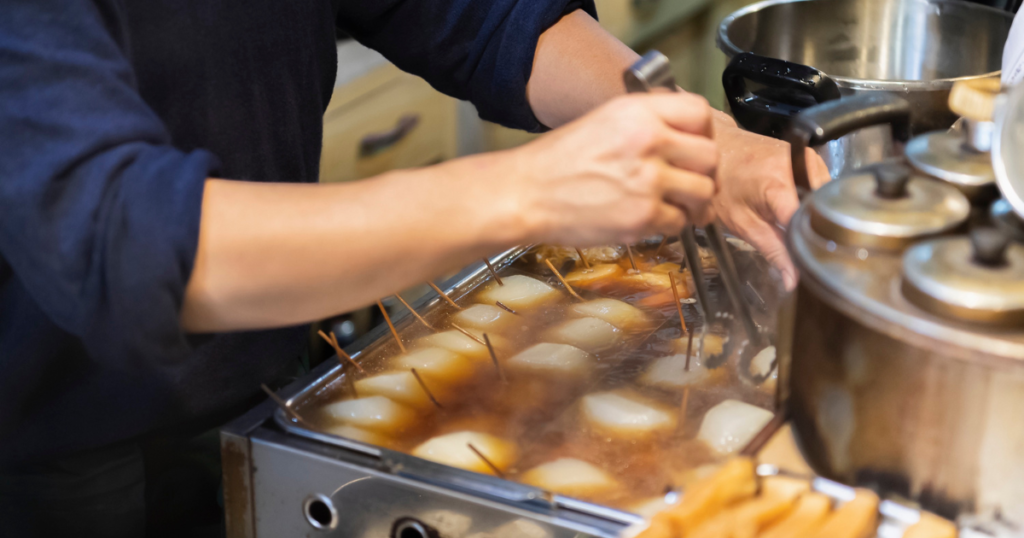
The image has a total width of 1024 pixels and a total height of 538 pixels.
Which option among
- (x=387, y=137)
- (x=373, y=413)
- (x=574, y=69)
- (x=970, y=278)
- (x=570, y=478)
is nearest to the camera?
(x=970, y=278)

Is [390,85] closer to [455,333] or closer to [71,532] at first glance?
[455,333]

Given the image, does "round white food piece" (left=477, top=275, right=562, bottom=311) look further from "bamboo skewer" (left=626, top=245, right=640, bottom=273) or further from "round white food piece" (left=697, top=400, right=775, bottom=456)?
"round white food piece" (left=697, top=400, right=775, bottom=456)

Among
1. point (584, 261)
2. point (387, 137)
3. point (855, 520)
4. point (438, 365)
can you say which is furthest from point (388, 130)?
point (855, 520)

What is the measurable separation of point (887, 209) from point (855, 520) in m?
0.23

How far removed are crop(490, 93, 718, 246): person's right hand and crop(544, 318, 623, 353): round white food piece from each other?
13.4 inches

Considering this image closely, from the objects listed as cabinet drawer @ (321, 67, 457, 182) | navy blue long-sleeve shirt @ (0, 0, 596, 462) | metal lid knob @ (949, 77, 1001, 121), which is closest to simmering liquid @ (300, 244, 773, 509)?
navy blue long-sleeve shirt @ (0, 0, 596, 462)

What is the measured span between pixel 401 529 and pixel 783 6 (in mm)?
1077

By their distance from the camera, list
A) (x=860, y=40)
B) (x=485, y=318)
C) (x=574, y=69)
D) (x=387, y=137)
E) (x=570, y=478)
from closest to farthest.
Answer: (x=570, y=478) < (x=485, y=318) < (x=574, y=69) < (x=860, y=40) < (x=387, y=137)

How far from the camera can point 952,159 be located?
0.76 meters

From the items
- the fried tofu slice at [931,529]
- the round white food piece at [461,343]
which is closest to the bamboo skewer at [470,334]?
the round white food piece at [461,343]

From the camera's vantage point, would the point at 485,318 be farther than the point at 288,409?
Yes

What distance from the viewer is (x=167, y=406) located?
1.03 m

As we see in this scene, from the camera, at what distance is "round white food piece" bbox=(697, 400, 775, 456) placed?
861mm

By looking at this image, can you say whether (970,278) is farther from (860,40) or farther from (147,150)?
(860,40)
